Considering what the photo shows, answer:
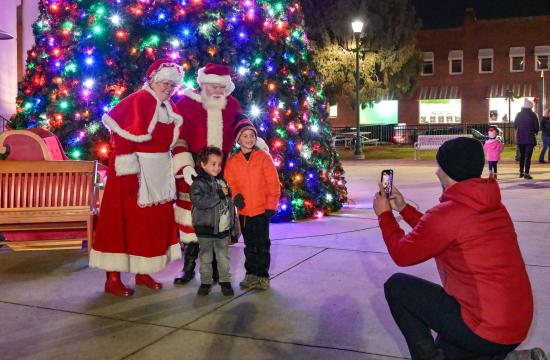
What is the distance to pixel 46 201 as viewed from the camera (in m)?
6.52

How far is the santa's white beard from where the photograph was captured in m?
5.46

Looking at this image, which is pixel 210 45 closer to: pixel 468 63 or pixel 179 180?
pixel 179 180

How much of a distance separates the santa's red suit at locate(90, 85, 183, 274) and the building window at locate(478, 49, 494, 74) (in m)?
39.0

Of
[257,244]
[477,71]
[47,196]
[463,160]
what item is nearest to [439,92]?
[477,71]

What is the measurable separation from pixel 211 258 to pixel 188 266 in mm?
520

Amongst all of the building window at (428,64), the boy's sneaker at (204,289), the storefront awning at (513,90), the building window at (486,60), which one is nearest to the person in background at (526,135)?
the boy's sneaker at (204,289)

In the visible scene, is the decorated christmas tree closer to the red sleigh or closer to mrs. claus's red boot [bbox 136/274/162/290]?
the red sleigh

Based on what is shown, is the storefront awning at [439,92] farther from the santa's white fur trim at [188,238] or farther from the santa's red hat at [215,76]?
the santa's white fur trim at [188,238]

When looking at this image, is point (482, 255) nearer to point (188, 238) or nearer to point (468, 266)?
point (468, 266)

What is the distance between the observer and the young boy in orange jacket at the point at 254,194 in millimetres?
5238

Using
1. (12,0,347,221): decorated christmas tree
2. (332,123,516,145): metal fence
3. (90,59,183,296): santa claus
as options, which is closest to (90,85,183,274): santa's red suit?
(90,59,183,296): santa claus

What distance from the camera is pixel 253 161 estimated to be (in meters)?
5.27

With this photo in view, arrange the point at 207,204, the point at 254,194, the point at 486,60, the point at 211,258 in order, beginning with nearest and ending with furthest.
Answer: the point at 207,204
the point at 211,258
the point at 254,194
the point at 486,60

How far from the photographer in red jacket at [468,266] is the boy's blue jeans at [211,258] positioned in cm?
226
